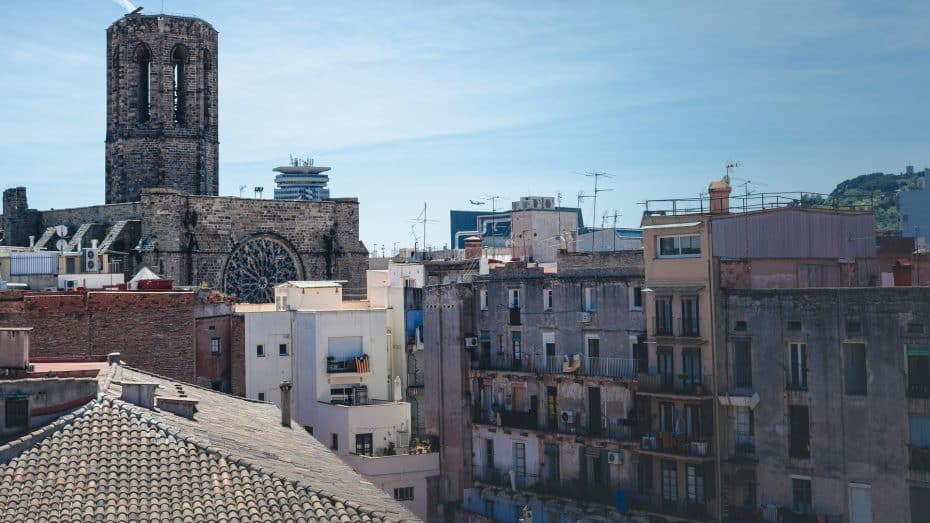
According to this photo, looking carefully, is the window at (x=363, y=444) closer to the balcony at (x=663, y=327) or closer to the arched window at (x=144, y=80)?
the balcony at (x=663, y=327)

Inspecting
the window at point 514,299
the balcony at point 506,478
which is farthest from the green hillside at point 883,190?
the balcony at point 506,478

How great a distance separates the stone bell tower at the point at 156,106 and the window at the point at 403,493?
2612cm

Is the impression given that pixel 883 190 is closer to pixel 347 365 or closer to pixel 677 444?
pixel 347 365

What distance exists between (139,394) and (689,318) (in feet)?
60.5

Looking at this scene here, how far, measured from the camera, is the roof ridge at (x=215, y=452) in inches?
795

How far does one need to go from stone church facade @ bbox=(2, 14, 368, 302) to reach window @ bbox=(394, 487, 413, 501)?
765 inches

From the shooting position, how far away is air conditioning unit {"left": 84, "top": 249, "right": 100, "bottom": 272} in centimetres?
5797

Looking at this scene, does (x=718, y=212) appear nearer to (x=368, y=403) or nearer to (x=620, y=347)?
(x=620, y=347)

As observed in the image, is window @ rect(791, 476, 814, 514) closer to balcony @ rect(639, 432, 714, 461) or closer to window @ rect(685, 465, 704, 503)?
balcony @ rect(639, 432, 714, 461)

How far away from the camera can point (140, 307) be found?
41062 millimetres

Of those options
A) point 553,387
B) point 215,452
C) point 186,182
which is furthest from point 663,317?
point 186,182

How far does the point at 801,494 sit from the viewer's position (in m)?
34.6

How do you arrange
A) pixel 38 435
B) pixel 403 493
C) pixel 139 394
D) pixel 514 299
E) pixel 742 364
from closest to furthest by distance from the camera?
pixel 38 435 < pixel 139 394 < pixel 742 364 < pixel 514 299 < pixel 403 493

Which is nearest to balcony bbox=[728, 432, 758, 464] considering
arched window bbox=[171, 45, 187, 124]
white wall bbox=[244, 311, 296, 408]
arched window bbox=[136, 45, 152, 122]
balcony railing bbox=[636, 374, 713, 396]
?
balcony railing bbox=[636, 374, 713, 396]
